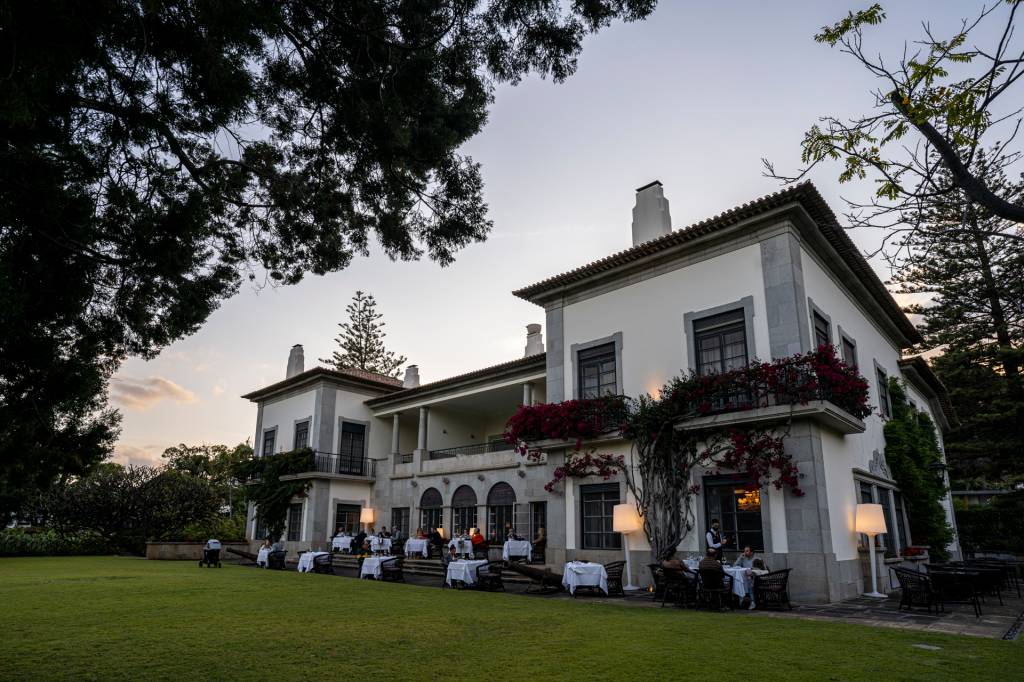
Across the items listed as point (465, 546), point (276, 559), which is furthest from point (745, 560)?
point (276, 559)

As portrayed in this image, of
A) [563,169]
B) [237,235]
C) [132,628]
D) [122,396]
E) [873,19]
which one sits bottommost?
[132,628]

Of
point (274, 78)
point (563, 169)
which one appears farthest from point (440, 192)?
point (563, 169)

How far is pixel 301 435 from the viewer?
24.5m

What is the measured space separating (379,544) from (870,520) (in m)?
13.4

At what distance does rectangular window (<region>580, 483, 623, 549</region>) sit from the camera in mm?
13125

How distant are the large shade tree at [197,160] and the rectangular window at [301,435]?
18.5m

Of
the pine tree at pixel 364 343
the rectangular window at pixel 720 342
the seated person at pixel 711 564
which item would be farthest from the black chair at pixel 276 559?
the pine tree at pixel 364 343

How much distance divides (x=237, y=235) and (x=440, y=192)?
7.95ft

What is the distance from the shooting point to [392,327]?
41969mm

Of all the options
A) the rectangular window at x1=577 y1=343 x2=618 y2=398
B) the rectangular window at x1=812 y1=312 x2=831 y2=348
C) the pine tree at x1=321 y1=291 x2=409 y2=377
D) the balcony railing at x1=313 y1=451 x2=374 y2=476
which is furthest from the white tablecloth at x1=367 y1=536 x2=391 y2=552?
the pine tree at x1=321 y1=291 x2=409 y2=377

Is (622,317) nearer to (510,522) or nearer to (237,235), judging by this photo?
(510,522)

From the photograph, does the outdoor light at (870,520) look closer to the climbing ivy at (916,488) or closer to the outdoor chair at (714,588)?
the outdoor chair at (714,588)

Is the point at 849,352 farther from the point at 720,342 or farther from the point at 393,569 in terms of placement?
the point at 393,569

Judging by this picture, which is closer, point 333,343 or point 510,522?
point 510,522
